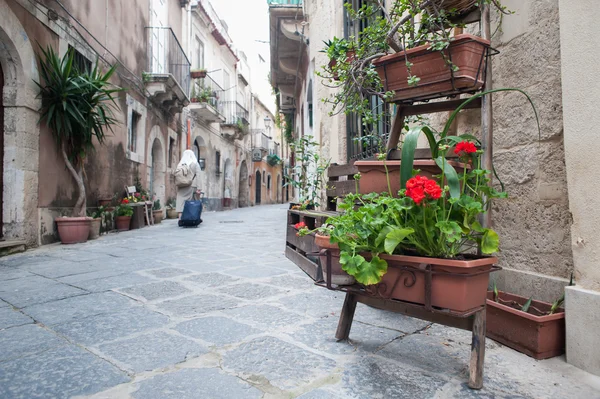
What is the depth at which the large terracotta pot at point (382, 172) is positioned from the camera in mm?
1552

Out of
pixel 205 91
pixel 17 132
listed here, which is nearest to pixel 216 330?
pixel 17 132

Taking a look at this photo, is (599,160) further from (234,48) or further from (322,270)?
(234,48)

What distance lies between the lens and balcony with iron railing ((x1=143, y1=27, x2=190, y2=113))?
30.4 feet

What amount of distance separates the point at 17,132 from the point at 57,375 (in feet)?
14.3

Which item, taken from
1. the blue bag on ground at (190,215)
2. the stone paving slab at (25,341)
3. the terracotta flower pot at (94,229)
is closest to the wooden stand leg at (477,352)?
the stone paving slab at (25,341)

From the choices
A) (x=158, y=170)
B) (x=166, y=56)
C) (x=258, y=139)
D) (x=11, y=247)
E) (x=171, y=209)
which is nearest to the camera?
(x=11, y=247)

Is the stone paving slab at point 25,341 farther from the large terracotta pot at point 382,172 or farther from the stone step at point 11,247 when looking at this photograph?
the stone step at point 11,247

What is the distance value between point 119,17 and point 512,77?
8232 mm

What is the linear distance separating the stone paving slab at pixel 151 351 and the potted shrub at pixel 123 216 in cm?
611

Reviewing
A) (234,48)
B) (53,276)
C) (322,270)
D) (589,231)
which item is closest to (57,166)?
(53,276)

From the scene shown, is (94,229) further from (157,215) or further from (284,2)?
(284,2)

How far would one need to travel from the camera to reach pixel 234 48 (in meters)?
19.1

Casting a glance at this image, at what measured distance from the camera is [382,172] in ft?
5.43

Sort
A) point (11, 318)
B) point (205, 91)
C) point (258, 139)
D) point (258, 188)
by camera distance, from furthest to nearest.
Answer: point (258, 188) < point (258, 139) < point (205, 91) < point (11, 318)
